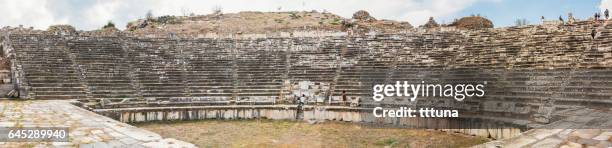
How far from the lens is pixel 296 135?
14.9 meters

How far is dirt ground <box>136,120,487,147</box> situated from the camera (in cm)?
1322

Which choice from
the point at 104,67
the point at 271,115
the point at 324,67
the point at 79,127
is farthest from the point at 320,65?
the point at 79,127

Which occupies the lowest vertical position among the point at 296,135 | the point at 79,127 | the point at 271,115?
the point at 296,135

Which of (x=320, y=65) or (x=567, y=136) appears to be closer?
(x=567, y=136)

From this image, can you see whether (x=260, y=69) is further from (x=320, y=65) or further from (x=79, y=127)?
(x=79, y=127)

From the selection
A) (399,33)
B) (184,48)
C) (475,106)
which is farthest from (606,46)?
(184,48)

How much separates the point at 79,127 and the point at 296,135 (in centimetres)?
676

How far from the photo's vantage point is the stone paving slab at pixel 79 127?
8.11m

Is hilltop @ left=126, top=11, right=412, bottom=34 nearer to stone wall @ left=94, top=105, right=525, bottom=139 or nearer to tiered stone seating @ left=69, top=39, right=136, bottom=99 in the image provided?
tiered stone seating @ left=69, top=39, right=136, bottom=99

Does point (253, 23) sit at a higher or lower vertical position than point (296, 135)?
higher

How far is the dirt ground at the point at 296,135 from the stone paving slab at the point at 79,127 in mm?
2931

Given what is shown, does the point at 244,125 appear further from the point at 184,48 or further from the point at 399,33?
the point at 399,33

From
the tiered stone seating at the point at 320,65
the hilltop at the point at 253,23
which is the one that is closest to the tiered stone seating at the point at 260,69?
the tiered stone seating at the point at 320,65

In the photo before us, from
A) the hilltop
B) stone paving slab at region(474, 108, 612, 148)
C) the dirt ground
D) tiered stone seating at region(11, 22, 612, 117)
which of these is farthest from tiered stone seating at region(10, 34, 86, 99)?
stone paving slab at region(474, 108, 612, 148)
